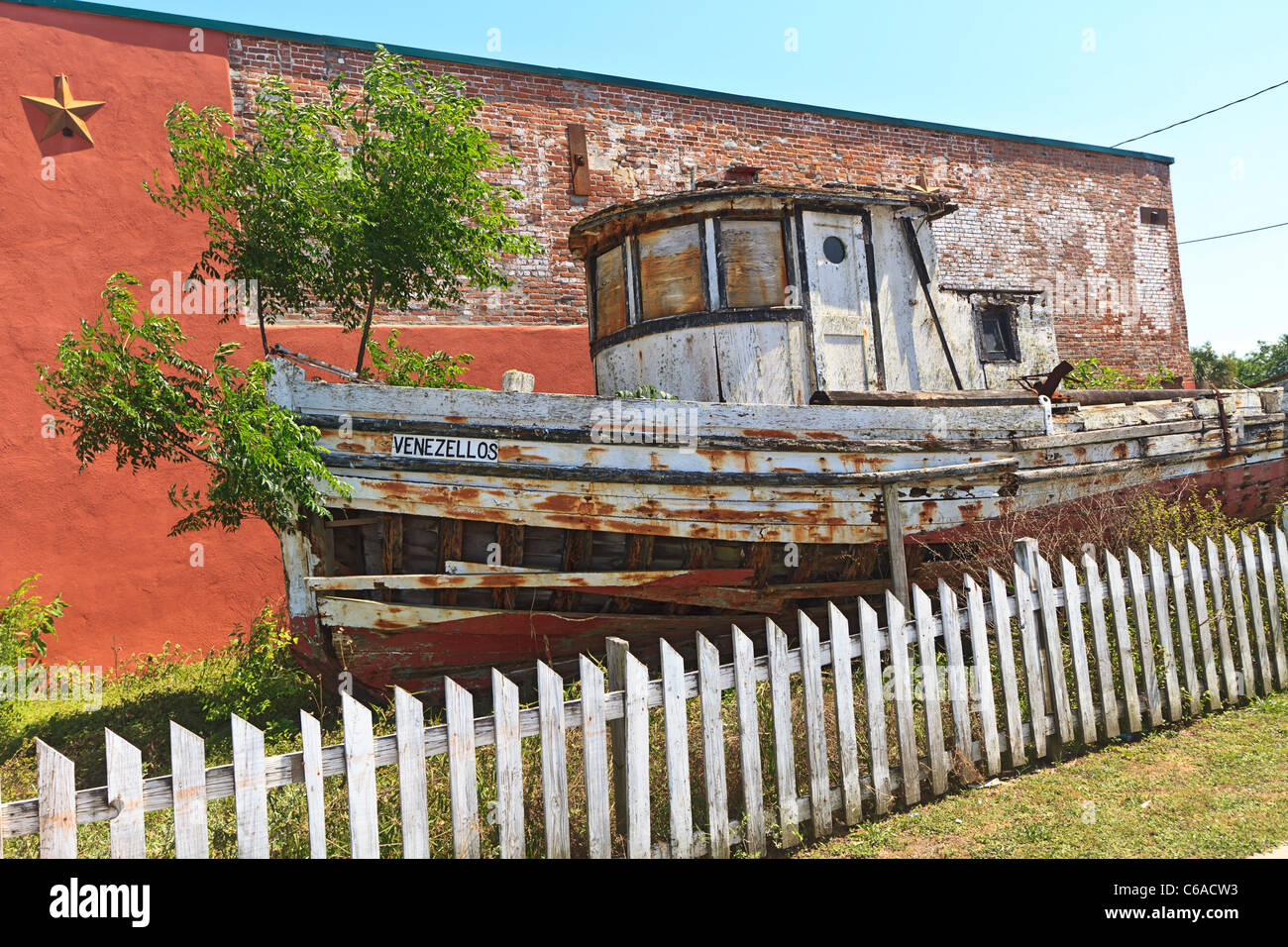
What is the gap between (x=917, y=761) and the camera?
4.45 metres

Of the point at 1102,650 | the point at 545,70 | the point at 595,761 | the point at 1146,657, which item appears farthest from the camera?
the point at 545,70

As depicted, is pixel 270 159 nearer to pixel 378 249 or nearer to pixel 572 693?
pixel 378 249

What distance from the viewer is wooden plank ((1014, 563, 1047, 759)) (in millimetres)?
4793

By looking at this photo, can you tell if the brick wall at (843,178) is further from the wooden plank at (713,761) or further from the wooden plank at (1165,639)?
the wooden plank at (1165,639)

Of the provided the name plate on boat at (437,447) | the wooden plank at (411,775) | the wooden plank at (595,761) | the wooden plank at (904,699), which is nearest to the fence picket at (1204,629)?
the wooden plank at (904,699)

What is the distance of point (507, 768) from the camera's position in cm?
349

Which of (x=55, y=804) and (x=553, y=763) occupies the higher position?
(x=55, y=804)

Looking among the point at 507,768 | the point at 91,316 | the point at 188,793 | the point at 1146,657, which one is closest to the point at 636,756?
the point at 507,768

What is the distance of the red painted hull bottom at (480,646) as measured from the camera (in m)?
5.57

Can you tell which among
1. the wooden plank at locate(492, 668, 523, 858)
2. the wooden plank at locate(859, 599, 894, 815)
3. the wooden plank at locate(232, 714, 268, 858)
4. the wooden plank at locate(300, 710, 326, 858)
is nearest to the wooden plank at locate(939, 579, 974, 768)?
the wooden plank at locate(859, 599, 894, 815)

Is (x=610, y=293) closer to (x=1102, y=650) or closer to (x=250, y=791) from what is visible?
(x=1102, y=650)

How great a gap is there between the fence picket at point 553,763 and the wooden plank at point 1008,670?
8.26ft

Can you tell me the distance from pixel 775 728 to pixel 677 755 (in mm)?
547

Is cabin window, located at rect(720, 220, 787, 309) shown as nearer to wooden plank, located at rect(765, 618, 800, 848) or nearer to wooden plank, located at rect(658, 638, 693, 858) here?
wooden plank, located at rect(765, 618, 800, 848)
